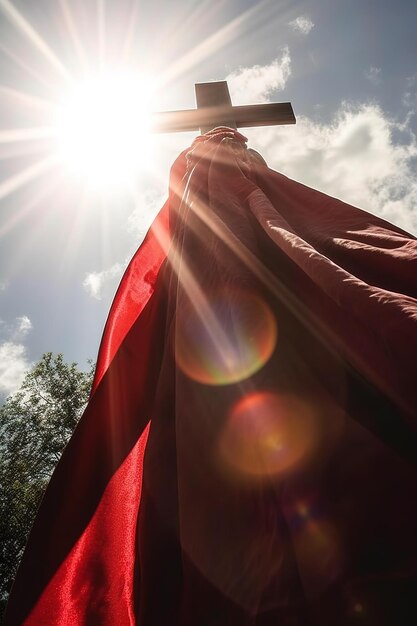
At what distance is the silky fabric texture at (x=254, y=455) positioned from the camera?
14.9 inches

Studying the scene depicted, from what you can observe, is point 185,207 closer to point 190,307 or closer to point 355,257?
point 190,307

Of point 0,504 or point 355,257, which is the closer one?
point 355,257

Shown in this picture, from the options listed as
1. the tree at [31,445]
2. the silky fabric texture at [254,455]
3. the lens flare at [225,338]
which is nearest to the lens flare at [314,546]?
the silky fabric texture at [254,455]

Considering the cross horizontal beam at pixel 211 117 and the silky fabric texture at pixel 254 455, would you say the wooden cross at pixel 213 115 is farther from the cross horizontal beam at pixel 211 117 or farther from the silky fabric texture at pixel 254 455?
the silky fabric texture at pixel 254 455

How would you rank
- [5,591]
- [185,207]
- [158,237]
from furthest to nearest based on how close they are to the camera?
[5,591]
[158,237]
[185,207]

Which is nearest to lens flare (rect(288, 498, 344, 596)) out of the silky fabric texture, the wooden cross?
the silky fabric texture

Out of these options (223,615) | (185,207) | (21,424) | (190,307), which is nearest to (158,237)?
(185,207)

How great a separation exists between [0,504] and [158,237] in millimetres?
13154

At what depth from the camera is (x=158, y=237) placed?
1.40m

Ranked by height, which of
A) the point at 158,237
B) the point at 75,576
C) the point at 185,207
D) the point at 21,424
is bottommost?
the point at 75,576

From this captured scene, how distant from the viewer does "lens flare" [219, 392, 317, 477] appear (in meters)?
0.45

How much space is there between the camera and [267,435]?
0.47 metres

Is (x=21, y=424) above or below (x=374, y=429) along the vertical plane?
above

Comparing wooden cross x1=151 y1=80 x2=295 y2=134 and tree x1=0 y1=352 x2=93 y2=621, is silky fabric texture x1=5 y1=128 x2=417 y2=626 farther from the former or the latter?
tree x1=0 y1=352 x2=93 y2=621
